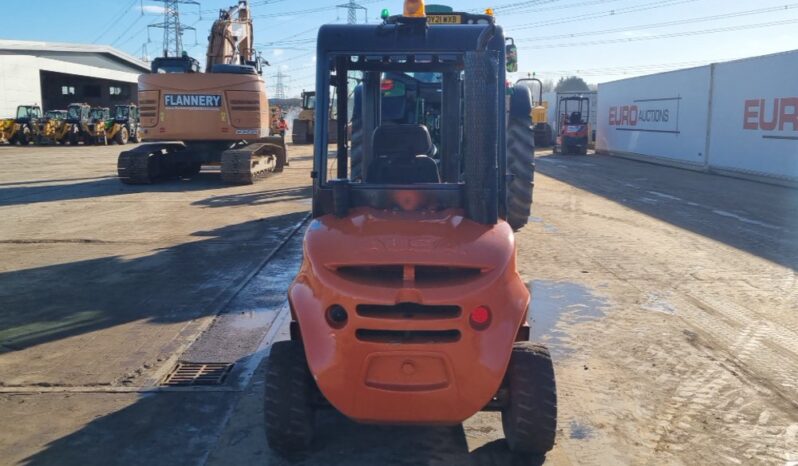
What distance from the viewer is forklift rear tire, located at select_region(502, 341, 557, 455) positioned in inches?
145

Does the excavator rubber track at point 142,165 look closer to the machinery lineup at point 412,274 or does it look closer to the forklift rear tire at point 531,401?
the machinery lineup at point 412,274

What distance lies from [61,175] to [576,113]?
21.8 m

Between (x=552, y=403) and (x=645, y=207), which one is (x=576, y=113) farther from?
(x=552, y=403)

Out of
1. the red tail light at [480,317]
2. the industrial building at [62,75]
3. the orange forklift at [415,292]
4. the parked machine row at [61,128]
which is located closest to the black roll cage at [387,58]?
the orange forklift at [415,292]

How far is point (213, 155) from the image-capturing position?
754 inches

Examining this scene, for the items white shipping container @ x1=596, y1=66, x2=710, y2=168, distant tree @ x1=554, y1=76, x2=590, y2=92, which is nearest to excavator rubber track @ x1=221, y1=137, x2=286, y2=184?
white shipping container @ x1=596, y1=66, x2=710, y2=168

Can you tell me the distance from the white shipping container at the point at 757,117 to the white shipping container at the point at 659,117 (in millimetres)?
795

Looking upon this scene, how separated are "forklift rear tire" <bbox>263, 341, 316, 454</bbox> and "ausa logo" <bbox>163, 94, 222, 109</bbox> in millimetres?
14556

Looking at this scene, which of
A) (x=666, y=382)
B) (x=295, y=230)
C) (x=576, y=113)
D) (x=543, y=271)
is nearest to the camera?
(x=666, y=382)

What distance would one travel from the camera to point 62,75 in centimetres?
5575

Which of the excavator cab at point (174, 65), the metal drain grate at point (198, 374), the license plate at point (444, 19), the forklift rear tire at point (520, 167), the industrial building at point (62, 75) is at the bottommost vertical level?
the metal drain grate at point (198, 374)

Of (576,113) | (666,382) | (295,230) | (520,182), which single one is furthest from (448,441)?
(576,113)

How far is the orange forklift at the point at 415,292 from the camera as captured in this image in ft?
11.2

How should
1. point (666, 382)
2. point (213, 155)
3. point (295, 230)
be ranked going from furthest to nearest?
1. point (213, 155)
2. point (295, 230)
3. point (666, 382)
